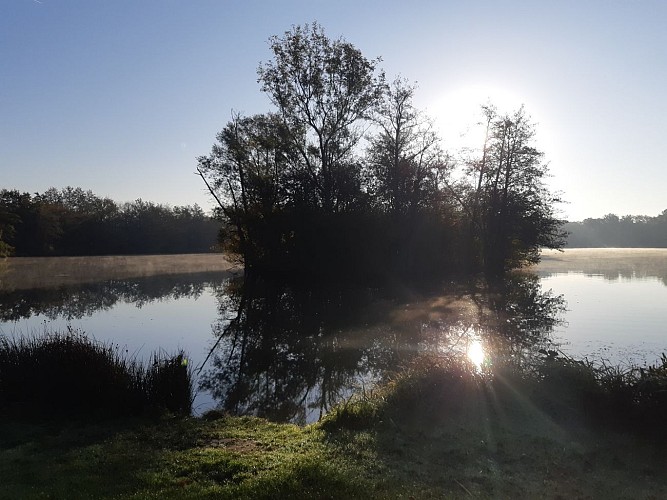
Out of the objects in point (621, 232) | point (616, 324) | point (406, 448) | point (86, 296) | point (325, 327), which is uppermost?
point (621, 232)

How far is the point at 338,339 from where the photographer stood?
16.7m

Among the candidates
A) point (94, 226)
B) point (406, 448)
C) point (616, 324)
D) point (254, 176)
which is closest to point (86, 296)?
point (254, 176)

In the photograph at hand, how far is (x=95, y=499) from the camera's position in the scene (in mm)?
4766

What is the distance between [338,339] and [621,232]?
150 m

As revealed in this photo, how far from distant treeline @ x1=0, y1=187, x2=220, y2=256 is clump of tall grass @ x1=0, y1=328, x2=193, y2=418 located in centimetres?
6448

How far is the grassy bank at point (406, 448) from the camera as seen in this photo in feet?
16.9

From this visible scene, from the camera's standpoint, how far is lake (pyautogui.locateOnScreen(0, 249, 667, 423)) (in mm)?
11570

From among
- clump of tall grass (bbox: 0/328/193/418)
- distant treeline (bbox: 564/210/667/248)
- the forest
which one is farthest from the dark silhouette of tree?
distant treeline (bbox: 564/210/667/248)

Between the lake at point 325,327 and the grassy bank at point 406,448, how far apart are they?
2048mm

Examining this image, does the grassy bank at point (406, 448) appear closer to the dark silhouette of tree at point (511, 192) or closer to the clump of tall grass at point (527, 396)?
the clump of tall grass at point (527, 396)

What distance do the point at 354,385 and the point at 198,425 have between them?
4026mm

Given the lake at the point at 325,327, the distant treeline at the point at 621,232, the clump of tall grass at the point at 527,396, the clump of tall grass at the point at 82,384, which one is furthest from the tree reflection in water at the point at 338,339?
the distant treeline at the point at 621,232

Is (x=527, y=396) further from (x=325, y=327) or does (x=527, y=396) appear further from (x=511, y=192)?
(x=511, y=192)

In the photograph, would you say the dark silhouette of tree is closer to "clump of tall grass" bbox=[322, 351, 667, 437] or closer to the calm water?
the calm water
